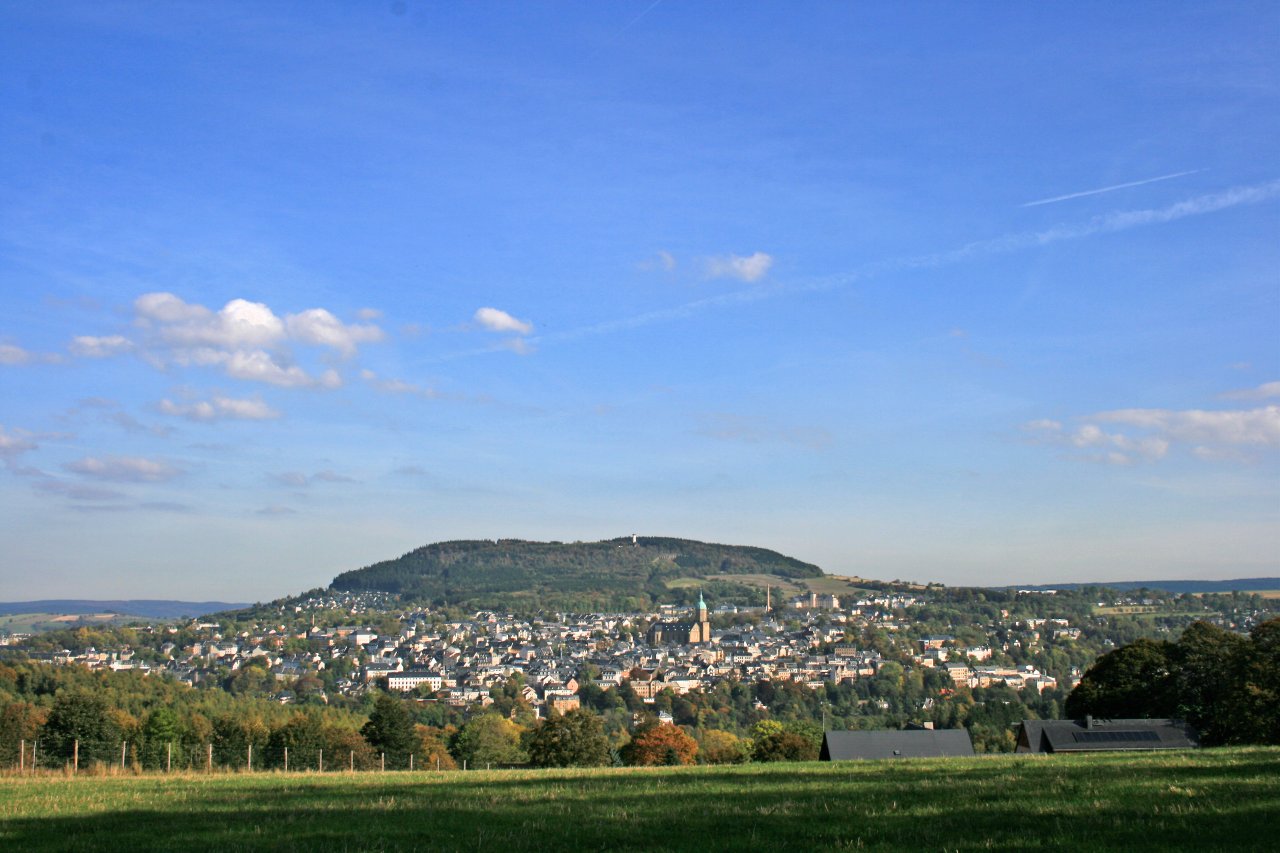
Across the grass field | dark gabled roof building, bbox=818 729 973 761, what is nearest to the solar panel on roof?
dark gabled roof building, bbox=818 729 973 761

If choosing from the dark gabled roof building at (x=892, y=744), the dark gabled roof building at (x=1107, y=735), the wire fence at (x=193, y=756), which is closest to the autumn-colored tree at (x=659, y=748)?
the wire fence at (x=193, y=756)

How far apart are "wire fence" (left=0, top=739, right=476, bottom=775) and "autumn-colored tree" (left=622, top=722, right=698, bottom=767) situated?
53.6 ft

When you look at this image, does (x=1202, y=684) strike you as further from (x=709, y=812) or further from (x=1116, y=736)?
(x=709, y=812)

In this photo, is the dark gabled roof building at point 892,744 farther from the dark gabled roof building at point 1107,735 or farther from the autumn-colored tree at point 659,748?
the autumn-colored tree at point 659,748

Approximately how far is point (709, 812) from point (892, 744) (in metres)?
45.5

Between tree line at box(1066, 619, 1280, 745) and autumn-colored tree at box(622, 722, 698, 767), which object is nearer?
tree line at box(1066, 619, 1280, 745)

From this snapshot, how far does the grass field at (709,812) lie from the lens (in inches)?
497

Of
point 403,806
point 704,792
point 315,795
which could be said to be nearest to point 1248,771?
point 704,792

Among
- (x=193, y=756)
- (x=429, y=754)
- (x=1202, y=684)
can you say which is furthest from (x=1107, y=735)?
(x=193, y=756)

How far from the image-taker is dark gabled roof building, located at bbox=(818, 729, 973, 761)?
57.5 m

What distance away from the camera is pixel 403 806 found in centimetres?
1816

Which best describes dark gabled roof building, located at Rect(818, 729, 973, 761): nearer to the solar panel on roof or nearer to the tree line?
the solar panel on roof

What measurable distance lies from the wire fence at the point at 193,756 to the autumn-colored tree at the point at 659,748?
16342 mm

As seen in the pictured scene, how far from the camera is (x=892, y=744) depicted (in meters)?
58.2
